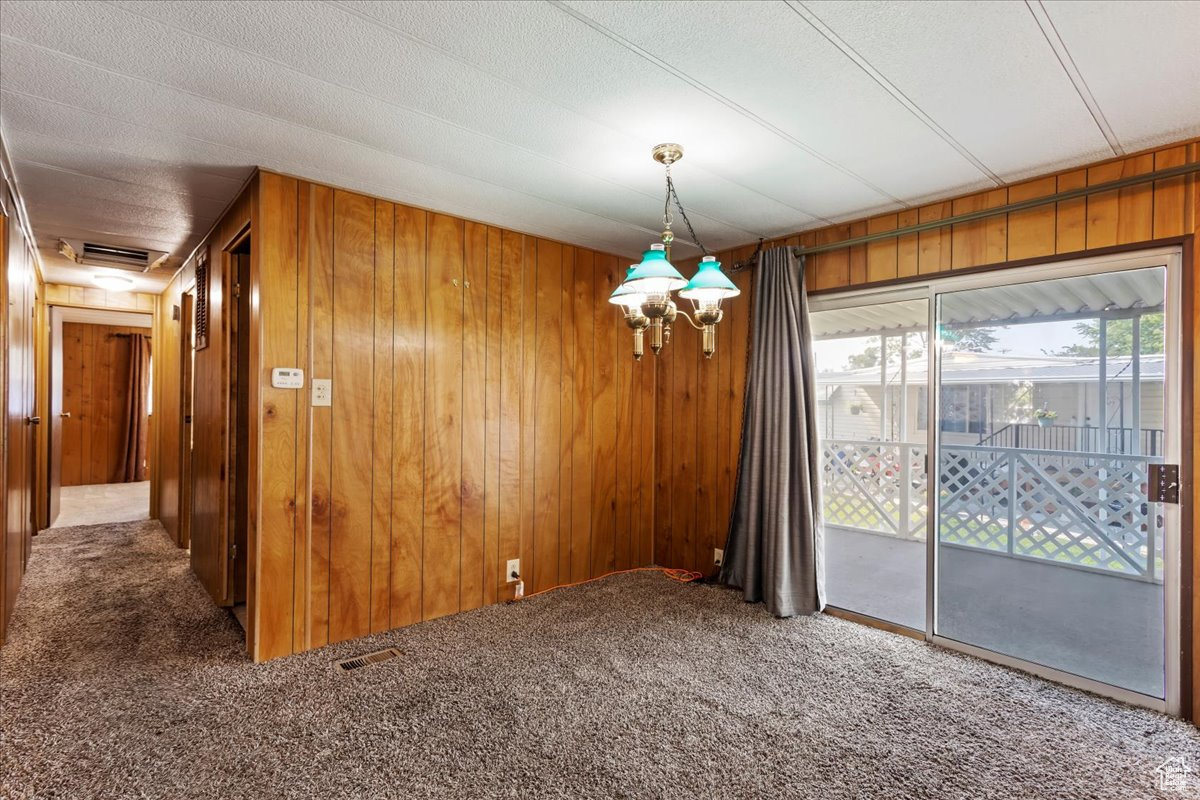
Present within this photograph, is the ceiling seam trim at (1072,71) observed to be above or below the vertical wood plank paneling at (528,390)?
above

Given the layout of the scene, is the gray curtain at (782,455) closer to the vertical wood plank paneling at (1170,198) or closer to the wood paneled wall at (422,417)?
the wood paneled wall at (422,417)

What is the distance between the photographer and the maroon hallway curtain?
300 inches

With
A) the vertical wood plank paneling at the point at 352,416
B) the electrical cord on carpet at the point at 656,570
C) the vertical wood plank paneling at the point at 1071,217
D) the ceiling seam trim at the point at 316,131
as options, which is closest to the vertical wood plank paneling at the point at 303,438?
the vertical wood plank paneling at the point at 352,416

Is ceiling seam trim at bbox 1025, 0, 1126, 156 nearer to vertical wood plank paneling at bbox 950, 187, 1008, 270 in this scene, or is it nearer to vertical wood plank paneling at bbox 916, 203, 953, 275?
vertical wood plank paneling at bbox 950, 187, 1008, 270

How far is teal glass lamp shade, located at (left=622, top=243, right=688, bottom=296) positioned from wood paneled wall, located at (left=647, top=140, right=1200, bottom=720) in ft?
5.35

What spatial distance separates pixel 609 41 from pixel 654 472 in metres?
3.06

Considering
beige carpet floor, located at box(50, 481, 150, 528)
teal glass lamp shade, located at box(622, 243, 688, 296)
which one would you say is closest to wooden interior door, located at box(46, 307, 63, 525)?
beige carpet floor, located at box(50, 481, 150, 528)

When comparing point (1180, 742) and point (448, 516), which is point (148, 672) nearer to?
point (448, 516)

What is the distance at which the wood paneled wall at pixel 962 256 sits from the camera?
2.19m

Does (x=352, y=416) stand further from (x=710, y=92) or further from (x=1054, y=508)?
(x=1054, y=508)

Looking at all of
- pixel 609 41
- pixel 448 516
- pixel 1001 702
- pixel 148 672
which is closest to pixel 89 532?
pixel 148 672

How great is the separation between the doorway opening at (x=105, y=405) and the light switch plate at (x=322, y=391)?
5794 millimetres

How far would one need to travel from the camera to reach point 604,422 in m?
3.93

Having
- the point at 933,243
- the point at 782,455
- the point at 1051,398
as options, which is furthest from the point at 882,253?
the point at 782,455
